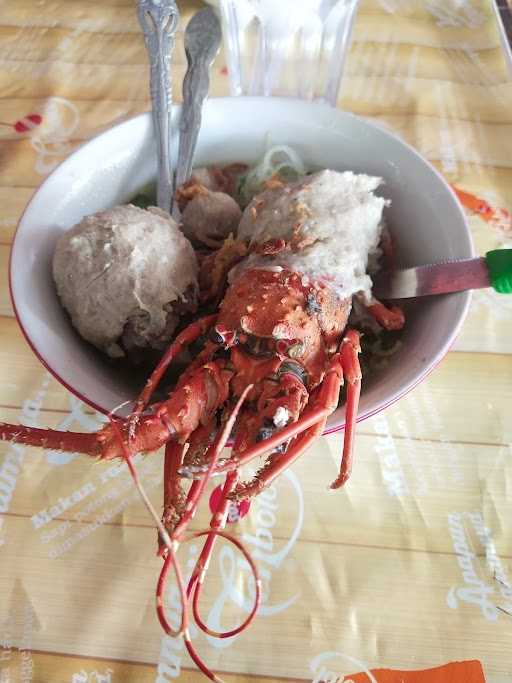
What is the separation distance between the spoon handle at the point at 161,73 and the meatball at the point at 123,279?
0.14 m

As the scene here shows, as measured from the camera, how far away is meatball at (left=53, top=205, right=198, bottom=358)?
2.27 feet

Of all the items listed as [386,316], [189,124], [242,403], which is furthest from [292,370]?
[189,124]

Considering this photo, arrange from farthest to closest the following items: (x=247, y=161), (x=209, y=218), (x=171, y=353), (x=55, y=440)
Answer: (x=247, y=161) → (x=209, y=218) → (x=171, y=353) → (x=55, y=440)

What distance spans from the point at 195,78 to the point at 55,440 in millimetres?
625

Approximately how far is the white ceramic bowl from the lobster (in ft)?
0.18

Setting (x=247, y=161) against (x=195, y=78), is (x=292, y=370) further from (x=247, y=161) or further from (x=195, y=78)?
(x=195, y=78)

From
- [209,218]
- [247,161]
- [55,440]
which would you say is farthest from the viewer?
[247,161]

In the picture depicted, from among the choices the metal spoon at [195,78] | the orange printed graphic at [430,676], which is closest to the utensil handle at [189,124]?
the metal spoon at [195,78]

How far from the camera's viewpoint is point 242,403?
594 millimetres

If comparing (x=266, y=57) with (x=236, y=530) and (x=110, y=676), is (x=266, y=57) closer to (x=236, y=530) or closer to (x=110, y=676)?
(x=236, y=530)

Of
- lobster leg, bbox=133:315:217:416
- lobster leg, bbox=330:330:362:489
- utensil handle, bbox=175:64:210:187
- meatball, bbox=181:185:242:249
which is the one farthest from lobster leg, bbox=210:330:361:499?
utensil handle, bbox=175:64:210:187

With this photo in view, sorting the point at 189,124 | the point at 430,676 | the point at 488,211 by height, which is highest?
the point at 189,124

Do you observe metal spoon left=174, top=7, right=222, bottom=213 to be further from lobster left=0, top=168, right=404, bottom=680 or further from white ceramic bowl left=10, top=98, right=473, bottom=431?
lobster left=0, top=168, right=404, bottom=680

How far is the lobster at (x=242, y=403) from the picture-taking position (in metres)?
0.54
